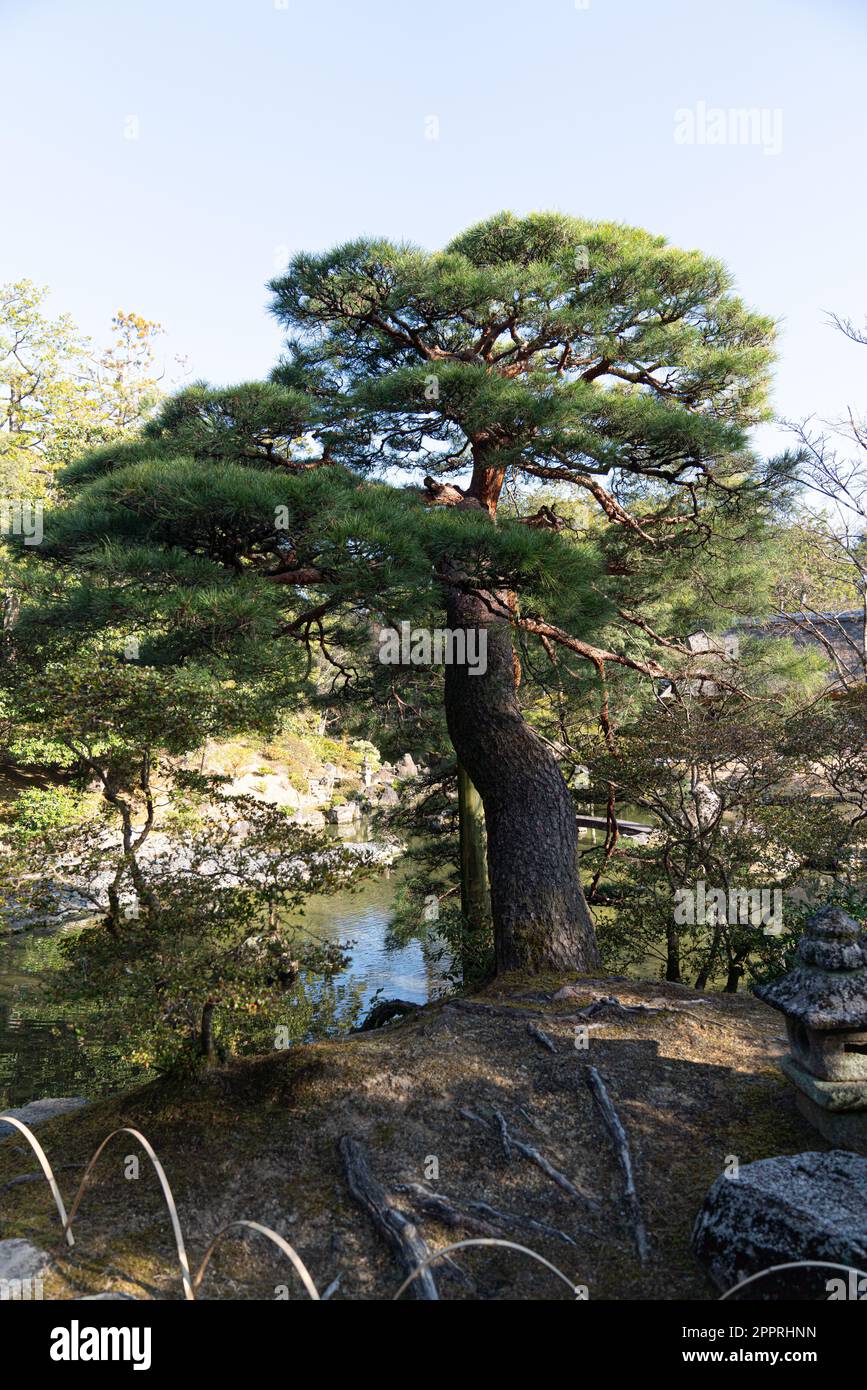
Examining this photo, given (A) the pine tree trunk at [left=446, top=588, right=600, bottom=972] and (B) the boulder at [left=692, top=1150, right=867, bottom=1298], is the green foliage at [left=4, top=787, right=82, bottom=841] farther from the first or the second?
(B) the boulder at [left=692, top=1150, right=867, bottom=1298]

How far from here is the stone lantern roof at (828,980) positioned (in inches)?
143

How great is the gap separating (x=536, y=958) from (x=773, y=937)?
1.89 m

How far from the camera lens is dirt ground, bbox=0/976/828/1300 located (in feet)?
10.8

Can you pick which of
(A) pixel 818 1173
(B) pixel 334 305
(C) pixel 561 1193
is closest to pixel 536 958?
(C) pixel 561 1193

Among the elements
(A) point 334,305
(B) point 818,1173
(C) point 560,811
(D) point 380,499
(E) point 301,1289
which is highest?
(A) point 334,305

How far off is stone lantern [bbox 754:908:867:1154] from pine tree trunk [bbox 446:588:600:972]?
268 cm

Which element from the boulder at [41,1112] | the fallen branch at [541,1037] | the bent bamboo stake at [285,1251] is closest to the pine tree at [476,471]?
the fallen branch at [541,1037]

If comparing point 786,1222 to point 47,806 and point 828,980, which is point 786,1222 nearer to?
point 828,980

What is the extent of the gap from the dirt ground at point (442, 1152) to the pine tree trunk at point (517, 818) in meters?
1.00

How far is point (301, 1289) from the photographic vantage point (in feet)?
10.6

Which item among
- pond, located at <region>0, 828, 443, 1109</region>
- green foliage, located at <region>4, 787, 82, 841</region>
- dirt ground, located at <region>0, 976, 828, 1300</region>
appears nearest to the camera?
dirt ground, located at <region>0, 976, 828, 1300</region>

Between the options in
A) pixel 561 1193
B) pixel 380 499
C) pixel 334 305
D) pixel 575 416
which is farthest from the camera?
pixel 334 305

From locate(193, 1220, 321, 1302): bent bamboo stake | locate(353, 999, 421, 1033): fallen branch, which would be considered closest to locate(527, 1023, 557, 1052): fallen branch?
locate(193, 1220, 321, 1302): bent bamboo stake
